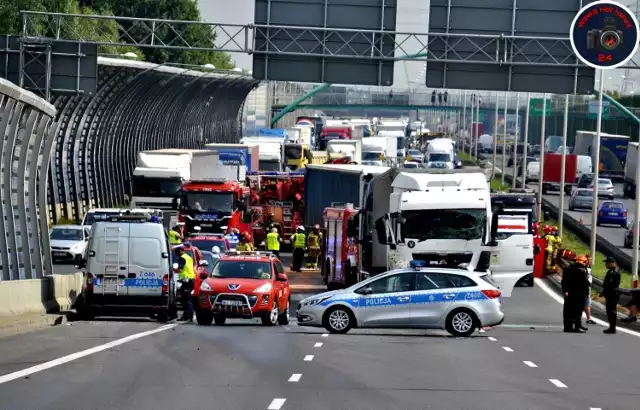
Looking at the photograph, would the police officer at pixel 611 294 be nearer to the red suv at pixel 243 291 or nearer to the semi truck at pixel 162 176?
the red suv at pixel 243 291

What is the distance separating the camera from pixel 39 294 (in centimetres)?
2697

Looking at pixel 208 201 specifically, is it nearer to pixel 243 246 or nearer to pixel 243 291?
pixel 243 246

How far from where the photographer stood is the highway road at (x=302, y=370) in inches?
604

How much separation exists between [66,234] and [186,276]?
63.5ft

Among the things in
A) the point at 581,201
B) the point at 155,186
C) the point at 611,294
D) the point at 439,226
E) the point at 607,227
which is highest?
the point at 439,226

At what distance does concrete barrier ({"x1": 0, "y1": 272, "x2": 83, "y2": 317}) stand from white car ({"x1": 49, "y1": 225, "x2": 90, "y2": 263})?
53.6 ft

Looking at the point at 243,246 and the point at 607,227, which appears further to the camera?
the point at 607,227

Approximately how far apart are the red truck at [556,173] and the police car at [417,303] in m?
77.7

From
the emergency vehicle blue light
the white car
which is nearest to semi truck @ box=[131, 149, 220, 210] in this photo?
the white car

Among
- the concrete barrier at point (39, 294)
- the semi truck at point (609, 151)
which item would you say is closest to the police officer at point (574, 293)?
the concrete barrier at point (39, 294)

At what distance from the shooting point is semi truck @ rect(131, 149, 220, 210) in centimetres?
5272

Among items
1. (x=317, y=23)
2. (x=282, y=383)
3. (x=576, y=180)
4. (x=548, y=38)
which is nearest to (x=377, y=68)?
(x=317, y=23)

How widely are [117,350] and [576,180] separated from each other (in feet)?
294

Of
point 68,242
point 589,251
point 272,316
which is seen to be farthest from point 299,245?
point 272,316
